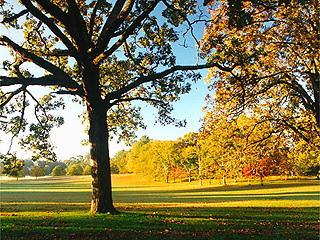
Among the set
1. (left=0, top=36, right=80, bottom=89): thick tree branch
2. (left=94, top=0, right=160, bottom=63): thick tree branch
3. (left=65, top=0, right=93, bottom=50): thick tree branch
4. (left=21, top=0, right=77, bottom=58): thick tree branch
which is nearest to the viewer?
(left=21, top=0, right=77, bottom=58): thick tree branch

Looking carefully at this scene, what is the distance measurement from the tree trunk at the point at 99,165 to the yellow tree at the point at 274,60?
20.0ft

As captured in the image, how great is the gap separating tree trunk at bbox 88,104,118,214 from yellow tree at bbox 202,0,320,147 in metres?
6.10

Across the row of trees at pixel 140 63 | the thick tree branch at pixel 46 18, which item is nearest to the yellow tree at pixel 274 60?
the row of trees at pixel 140 63

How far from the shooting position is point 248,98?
15289 mm

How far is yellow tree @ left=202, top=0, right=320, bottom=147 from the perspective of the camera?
12.4 metres

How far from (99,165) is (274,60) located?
12.5 m

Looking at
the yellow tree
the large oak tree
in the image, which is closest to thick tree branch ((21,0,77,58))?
the large oak tree

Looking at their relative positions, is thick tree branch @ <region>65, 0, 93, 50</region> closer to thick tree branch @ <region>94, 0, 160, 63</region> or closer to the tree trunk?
thick tree branch @ <region>94, 0, 160, 63</region>

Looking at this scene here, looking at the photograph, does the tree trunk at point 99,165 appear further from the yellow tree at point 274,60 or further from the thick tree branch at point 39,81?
the yellow tree at point 274,60

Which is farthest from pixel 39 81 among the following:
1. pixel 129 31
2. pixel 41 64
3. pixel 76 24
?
pixel 129 31

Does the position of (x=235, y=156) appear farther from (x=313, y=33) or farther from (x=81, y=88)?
(x=81, y=88)

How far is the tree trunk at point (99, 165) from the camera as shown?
435 inches

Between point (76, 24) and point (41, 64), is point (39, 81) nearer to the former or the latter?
point (41, 64)

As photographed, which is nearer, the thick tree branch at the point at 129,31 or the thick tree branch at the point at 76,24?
the thick tree branch at the point at 76,24
